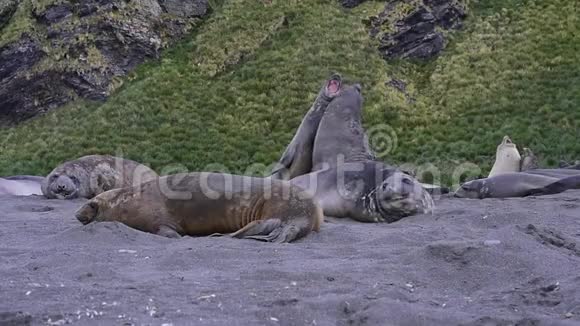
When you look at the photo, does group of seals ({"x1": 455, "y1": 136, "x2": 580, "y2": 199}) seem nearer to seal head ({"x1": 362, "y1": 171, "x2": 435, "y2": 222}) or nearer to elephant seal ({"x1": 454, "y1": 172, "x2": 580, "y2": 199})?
elephant seal ({"x1": 454, "y1": 172, "x2": 580, "y2": 199})

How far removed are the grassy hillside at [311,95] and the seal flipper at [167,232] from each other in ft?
49.7

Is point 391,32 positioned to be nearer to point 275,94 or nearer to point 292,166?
point 275,94

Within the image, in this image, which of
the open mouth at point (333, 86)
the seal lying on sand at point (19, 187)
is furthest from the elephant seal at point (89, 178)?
the open mouth at point (333, 86)

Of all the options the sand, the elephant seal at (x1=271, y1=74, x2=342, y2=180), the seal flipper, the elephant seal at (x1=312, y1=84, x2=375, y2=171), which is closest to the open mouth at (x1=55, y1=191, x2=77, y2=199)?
the elephant seal at (x1=271, y1=74, x2=342, y2=180)

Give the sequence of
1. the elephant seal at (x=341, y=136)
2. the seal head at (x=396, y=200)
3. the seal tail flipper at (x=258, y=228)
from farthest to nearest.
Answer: the elephant seal at (x=341, y=136)
the seal head at (x=396, y=200)
the seal tail flipper at (x=258, y=228)

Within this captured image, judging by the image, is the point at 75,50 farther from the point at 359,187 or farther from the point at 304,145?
the point at 359,187

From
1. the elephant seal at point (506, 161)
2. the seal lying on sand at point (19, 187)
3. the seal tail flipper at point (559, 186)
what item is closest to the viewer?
the seal tail flipper at point (559, 186)

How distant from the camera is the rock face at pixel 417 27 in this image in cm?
2964

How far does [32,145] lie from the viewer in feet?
84.5

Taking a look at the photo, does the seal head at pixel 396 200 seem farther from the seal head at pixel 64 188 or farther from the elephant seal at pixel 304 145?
the seal head at pixel 64 188

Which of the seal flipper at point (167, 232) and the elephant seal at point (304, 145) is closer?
the seal flipper at point (167, 232)

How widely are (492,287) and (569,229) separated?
246 cm

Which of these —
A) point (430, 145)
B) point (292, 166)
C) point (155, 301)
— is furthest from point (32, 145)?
point (155, 301)

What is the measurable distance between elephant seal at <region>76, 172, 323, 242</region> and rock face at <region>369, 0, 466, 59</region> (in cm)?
2442
